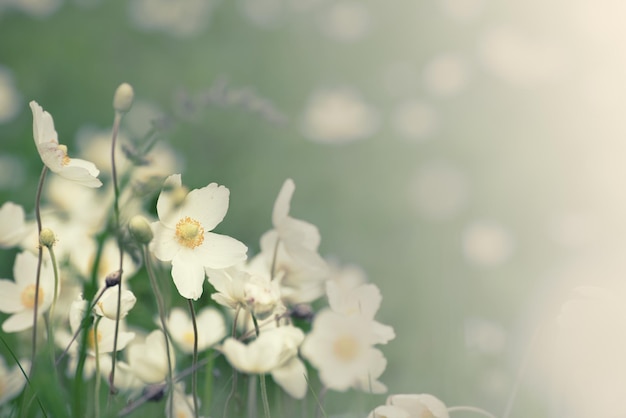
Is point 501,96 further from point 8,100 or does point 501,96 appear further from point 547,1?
point 8,100

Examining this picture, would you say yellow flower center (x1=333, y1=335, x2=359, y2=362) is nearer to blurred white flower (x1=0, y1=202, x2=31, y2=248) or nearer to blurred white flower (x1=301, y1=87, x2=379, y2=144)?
blurred white flower (x1=0, y1=202, x2=31, y2=248)

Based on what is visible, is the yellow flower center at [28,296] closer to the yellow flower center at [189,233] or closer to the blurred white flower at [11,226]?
the blurred white flower at [11,226]

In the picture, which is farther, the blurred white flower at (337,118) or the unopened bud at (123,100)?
the blurred white flower at (337,118)

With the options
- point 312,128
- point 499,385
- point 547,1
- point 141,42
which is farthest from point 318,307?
point 547,1

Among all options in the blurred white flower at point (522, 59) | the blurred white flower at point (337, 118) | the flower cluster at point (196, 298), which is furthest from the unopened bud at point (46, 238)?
the blurred white flower at point (522, 59)

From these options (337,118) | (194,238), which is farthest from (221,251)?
(337,118)

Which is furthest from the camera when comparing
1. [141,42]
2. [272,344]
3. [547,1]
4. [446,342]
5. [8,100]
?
[547,1]
